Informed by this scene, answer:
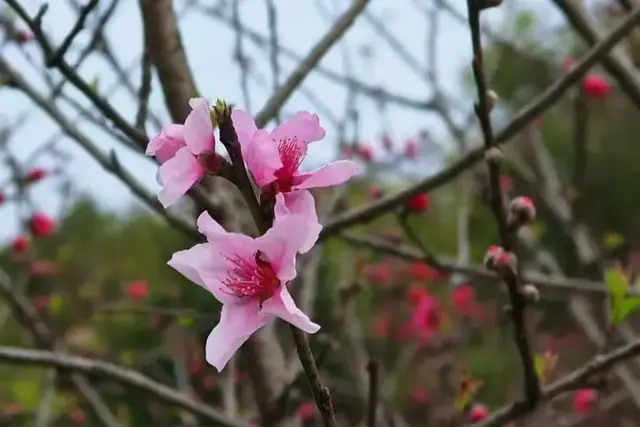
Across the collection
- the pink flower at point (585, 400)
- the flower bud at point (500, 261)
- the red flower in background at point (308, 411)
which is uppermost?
the red flower in background at point (308, 411)

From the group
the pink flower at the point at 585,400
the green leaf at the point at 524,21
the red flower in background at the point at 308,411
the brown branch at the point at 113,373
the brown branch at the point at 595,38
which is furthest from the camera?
the green leaf at the point at 524,21

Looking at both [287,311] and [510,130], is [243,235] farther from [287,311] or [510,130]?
[510,130]

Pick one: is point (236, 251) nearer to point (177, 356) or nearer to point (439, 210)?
point (177, 356)

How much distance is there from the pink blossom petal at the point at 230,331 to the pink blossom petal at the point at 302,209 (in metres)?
0.06

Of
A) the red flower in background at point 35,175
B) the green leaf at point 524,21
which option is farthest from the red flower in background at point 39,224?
the green leaf at point 524,21

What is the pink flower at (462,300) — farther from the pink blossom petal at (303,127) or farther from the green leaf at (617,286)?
the pink blossom petal at (303,127)

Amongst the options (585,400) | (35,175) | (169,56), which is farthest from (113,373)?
(585,400)

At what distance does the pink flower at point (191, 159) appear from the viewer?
0.49m

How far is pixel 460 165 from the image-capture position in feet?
3.70

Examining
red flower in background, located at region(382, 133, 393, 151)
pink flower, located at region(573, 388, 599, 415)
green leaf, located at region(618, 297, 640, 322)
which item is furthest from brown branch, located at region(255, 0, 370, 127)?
red flower in background, located at region(382, 133, 393, 151)

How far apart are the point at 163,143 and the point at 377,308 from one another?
445 cm

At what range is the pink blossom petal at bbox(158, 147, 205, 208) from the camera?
1.60 feet

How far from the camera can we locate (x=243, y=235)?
19.0 inches

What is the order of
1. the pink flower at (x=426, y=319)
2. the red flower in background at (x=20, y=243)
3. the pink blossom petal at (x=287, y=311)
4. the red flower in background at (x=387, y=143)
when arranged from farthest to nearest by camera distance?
the pink flower at (x=426, y=319)
the red flower in background at (x=387, y=143)
the red flower in background at (x=20, y=243)
the pink blossom petal at (x=287, y=311)
